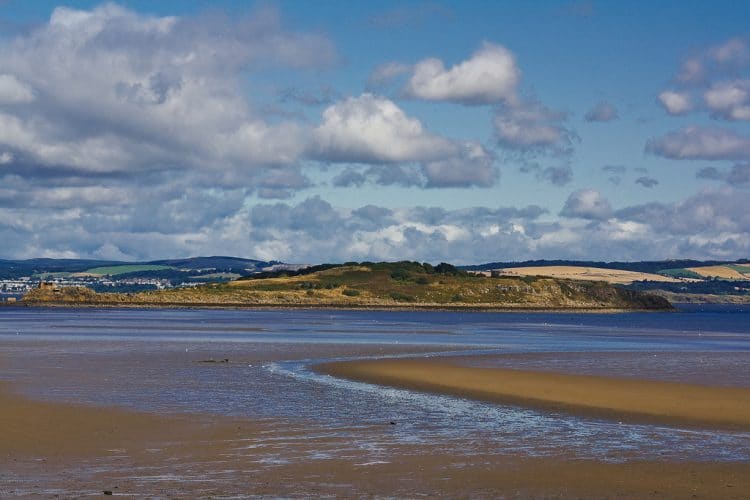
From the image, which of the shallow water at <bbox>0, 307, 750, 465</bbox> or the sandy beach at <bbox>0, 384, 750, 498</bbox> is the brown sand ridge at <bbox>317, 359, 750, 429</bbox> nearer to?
the shallow water at <bbox>0, 307, 750, 465</bbox>

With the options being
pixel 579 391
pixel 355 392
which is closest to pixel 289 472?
pixel 355 392

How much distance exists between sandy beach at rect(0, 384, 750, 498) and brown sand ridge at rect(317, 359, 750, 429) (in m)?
9.31

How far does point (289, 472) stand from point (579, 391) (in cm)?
2035

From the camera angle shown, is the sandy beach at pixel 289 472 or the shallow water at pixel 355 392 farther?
the shallow water at pixel 355 392

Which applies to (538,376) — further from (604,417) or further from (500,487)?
(500,487)

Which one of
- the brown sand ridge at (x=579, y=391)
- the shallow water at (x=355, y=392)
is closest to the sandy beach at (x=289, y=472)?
the shallow water at (x=355, y=392)

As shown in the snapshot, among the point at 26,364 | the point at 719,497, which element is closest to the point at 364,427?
the point at 719,497

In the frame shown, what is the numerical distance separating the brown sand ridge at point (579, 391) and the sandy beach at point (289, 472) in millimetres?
9310

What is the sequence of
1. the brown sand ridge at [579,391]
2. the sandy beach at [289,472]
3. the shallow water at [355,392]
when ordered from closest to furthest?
1. the sandy beach at [289,472]
2. the shallow water at [355,392]
3. the brown sand ridge at [579,391]

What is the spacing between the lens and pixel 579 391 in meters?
39.1

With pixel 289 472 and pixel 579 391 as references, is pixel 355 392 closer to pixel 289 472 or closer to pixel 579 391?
pixel 579 391

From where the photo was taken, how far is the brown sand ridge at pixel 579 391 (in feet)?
105

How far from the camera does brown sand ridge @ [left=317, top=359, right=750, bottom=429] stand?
32125mm

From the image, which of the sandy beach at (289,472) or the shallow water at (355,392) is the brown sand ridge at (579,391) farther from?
the sandy beach at (289,472)
